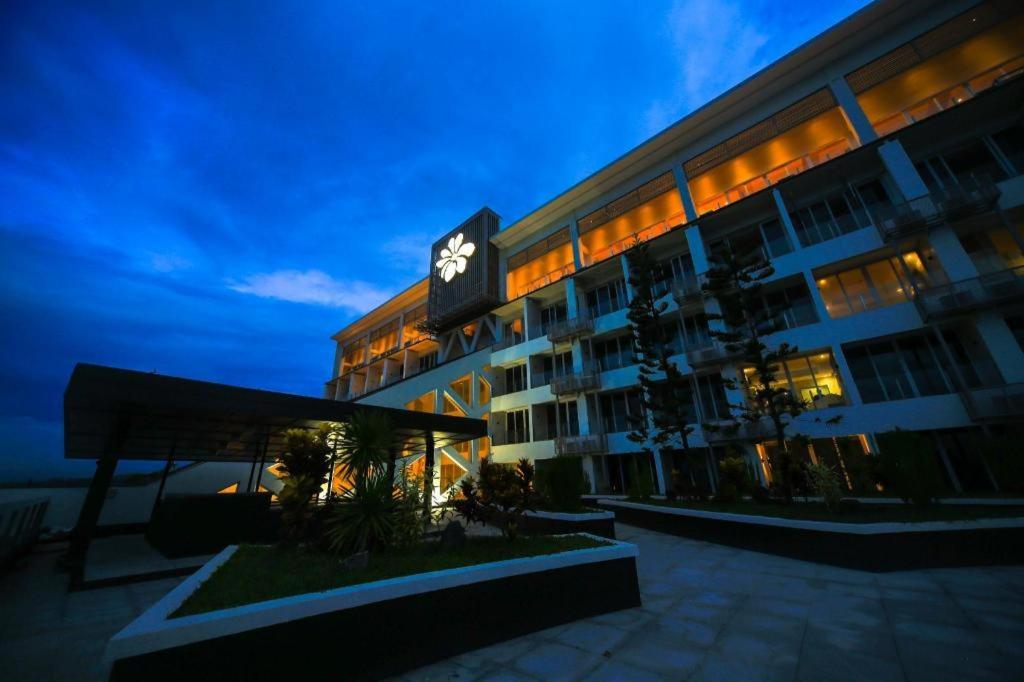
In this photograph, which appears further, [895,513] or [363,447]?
[895,513]

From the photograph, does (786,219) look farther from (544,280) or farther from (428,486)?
(428,486)

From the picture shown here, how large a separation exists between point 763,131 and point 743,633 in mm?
24813

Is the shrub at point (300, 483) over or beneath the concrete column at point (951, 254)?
beneath

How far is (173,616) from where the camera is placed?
129 inches

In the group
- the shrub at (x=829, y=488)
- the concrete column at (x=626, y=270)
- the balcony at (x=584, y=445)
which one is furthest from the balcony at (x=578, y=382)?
the shrub at (x=829, y=488)

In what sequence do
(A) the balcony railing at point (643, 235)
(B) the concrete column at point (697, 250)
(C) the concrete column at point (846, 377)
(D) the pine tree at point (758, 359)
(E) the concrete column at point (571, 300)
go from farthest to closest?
(E) the concrete column at point (571, 300) → (A) the balcony railing at point (643, 235) → (B) the concrete column at point (697, 250) → (C) the concrete column at point (846, 377) → (D) the pine tree at point (758, 359)

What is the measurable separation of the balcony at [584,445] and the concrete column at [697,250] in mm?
11271

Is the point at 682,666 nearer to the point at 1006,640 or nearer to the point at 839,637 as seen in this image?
the point at 839,637

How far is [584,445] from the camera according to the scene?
21766 millimetres

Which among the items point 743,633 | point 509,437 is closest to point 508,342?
point 509,437

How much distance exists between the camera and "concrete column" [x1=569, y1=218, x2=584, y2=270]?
26500mm

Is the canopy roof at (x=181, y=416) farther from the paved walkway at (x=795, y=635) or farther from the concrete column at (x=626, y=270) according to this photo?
the concrete column at (x=626, y=270)

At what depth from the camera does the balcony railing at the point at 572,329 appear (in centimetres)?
2383

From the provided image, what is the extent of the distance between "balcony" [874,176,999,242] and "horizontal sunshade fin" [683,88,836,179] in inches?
280
